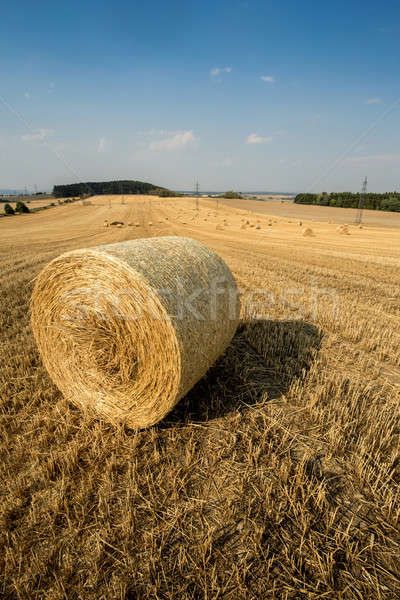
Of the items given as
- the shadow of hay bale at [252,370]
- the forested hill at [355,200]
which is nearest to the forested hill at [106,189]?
the forested hill at [355,200]

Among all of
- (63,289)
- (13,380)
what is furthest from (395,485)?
(13,380)

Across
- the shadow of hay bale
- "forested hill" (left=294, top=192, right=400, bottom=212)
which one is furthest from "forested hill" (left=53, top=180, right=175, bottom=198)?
the shadow of hay bale

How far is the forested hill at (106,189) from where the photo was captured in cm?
8806

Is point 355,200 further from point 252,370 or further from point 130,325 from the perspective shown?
point 130,325

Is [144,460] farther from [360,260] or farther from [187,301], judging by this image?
[360,260]

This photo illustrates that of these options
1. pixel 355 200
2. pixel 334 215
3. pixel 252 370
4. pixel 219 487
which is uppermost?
pixel 355 200

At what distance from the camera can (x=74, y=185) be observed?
96188mm

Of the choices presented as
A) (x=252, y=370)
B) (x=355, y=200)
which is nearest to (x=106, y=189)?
(x=355, y=200)

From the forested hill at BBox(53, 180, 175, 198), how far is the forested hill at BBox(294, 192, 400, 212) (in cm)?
4137

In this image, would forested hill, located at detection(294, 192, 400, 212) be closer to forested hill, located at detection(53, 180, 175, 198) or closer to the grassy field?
forested hill, located at detection(53, 180, 175, 198)

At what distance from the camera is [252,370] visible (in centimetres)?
412

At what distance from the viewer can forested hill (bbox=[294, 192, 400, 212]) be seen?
5712 cm

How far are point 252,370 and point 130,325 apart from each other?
200 centimetres

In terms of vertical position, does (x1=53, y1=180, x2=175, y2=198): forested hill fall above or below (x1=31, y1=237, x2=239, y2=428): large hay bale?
above
